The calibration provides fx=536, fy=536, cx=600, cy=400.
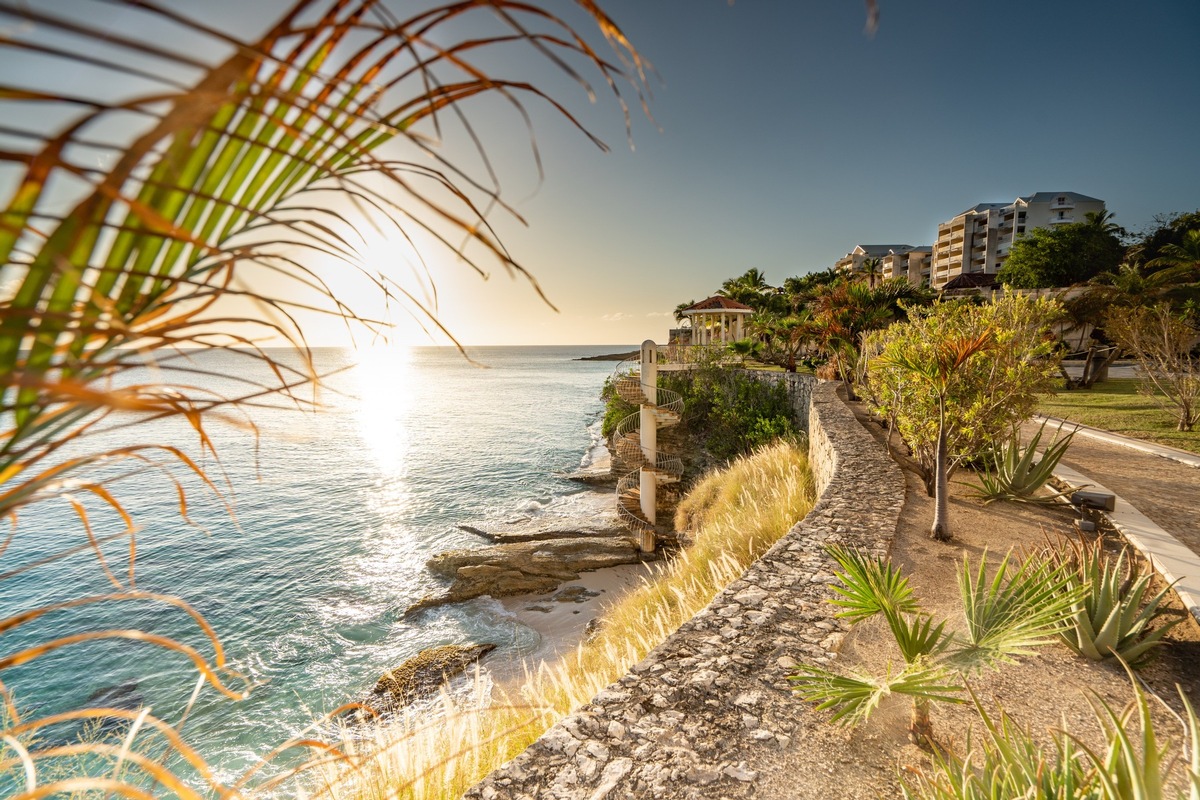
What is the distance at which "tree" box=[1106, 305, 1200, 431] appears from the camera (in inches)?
510

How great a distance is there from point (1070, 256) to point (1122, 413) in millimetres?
38479

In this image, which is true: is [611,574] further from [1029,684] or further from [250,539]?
[250,539]

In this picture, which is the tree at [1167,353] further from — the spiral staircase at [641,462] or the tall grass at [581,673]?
the spiral staircase at [641,462]

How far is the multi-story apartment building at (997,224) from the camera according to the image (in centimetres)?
6756

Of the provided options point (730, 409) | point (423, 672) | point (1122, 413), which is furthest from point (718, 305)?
point (423, 672)

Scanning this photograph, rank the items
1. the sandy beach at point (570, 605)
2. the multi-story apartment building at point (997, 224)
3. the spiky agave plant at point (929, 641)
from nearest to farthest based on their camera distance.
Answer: the spiky agave plant at point (929, 641) → the sandy beach at point (570, 605) → the multi-story apartment building at point (997, 224)

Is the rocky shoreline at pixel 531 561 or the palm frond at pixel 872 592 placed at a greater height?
the palm frond at pixel 872 592

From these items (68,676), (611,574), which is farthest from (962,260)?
(68,676)

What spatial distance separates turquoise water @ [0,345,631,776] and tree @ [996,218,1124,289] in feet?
132

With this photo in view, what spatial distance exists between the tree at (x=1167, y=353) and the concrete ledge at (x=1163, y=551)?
951 cm

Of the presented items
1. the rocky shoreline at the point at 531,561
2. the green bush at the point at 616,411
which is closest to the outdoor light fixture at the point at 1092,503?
the rocky shoreline at the point at 531,561

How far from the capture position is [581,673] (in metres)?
5.62

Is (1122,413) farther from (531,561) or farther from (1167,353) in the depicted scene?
(531,561)

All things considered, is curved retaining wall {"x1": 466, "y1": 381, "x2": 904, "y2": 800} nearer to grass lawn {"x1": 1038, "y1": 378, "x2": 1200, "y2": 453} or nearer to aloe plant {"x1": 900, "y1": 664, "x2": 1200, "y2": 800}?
aloe plant {"x1": 900, "y1": 664, "x2": 1200, "y2": 800}
